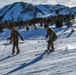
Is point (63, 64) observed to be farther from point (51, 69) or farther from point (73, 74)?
point (73, 74)

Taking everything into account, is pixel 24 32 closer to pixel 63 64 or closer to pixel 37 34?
pixel 37 34

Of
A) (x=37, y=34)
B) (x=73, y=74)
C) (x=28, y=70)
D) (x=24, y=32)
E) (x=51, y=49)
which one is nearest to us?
(x=73, y=74)

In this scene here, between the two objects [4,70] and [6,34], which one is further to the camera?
[6,34]

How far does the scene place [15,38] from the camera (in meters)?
17.3

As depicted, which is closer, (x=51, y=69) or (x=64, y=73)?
(x=64, y=73)

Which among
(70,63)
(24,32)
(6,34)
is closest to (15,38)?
(70,63)

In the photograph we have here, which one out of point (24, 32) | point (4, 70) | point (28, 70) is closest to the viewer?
point (28, 70)

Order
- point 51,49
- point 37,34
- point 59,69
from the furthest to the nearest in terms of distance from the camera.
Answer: point 37,34 → point 51,49 → point 59,69

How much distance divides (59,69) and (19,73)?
1701 mm

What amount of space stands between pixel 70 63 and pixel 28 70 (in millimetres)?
1905

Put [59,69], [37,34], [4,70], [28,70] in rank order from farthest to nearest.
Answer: [37,34], [4,70], [28,70], [59,69]

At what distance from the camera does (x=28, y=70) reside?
10.9 m

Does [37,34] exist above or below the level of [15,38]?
below

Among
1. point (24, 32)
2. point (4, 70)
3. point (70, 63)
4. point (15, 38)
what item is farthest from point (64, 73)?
point (24, 32)
